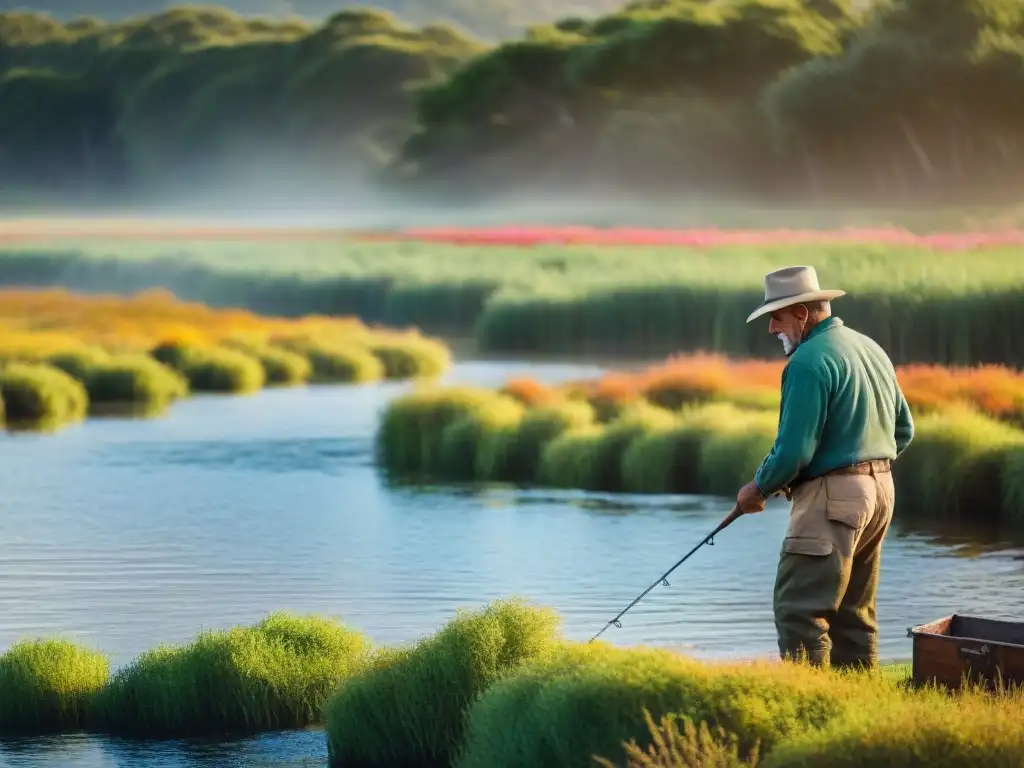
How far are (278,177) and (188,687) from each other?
247ft

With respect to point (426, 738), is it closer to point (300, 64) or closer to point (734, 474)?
point (734, 474)

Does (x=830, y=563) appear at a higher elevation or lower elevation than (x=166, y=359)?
higher

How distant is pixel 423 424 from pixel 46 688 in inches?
444

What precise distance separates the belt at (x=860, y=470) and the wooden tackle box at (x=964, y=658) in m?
0.56

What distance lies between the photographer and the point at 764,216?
56.0 metres

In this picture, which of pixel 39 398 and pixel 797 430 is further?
pixel 39 398

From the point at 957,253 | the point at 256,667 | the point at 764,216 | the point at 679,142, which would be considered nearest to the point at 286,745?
the point at 256,667

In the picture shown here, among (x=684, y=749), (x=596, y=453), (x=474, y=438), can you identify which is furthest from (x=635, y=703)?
(x=474, y=438)

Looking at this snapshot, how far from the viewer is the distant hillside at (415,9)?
252 feet

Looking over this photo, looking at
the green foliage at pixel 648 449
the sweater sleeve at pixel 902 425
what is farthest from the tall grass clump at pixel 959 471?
the sweater sleeve at pixel 902 425

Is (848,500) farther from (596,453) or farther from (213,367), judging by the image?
(213,367)

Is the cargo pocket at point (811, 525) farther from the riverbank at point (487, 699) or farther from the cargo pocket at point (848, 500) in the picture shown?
the riverbank at point (487, 699)

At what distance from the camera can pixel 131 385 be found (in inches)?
1130

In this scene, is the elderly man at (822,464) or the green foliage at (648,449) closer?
the elderly man at (822,464)
